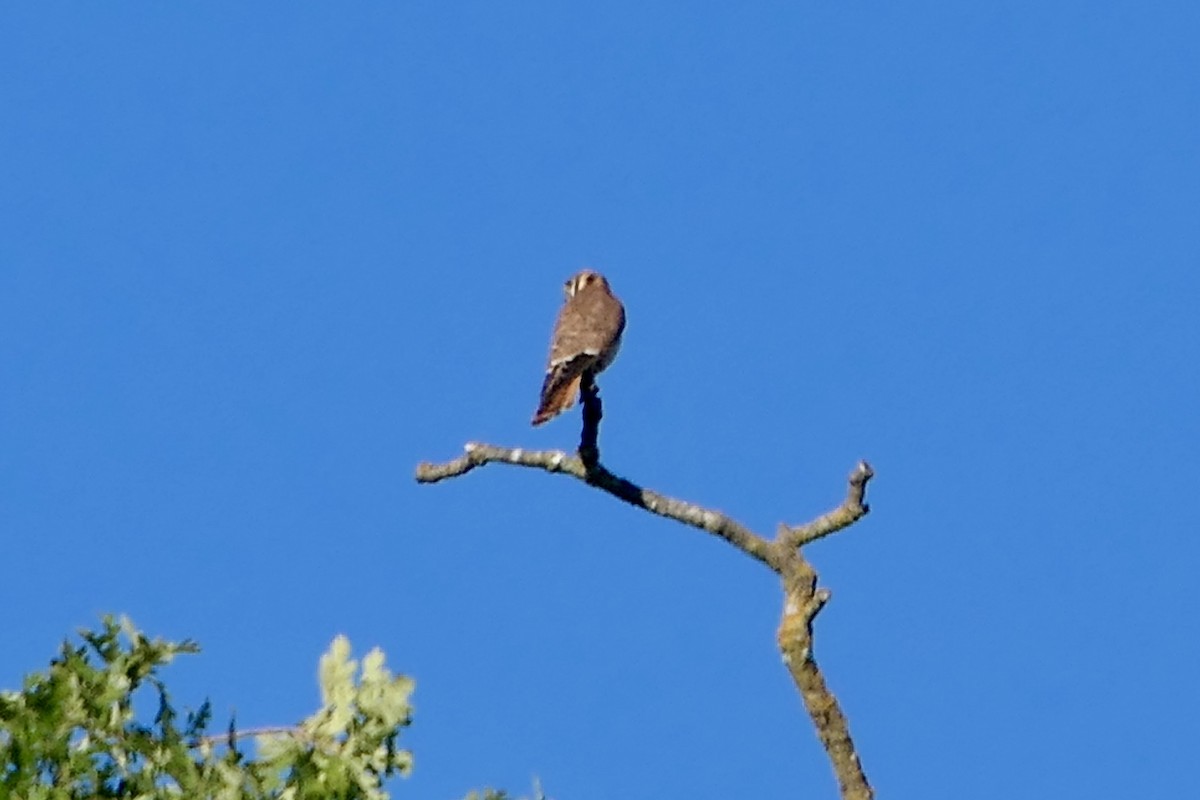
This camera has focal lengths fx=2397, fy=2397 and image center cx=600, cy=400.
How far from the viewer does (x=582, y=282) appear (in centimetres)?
1276

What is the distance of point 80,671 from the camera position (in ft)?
21.0

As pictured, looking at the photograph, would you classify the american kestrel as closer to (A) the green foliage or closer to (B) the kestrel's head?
(B) the kestrel's head

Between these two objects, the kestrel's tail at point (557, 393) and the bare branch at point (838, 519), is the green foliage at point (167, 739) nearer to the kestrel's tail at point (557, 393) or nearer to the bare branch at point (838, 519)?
the bare branch at point (838, 519)

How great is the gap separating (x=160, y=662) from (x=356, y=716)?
1.82 feet

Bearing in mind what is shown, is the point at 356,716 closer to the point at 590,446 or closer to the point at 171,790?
the point at 171,790

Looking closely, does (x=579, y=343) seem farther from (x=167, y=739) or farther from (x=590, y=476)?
(x=167, y=739)

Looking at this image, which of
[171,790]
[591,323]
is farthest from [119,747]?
[591,323]

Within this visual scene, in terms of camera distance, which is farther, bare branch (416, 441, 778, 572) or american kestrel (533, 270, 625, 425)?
american kestrel (533, 270, 625, 425)

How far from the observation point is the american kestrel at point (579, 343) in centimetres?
1075

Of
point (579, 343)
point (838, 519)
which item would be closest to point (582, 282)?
point (579, 343)

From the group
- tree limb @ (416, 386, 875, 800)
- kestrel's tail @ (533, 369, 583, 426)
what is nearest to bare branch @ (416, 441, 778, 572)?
tree limb @ (416, 386, 875, 800)

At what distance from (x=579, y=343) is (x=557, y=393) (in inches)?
19.1

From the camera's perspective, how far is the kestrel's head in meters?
12.6

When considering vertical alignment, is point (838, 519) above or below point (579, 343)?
below
